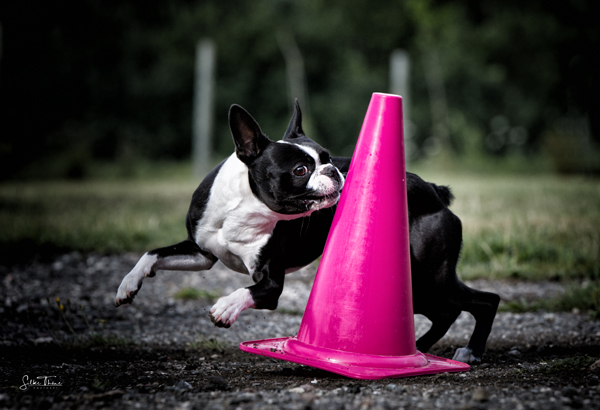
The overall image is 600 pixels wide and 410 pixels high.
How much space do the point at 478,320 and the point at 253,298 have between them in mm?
1284

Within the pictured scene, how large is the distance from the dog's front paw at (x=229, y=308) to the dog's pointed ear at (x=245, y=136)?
704 millimetres

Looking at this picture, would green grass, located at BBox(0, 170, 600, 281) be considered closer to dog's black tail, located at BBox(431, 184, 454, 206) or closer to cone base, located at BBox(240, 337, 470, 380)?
dog's black tail, located at BBox(431, 184, 454, 206)

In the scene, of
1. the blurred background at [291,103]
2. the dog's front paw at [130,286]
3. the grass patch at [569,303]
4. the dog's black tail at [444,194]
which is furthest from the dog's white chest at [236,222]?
the blurred background at [291,103]

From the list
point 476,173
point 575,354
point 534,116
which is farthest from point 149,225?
point 534,116

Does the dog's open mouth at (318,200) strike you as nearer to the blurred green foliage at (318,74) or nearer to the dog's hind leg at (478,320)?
the dog's hind leg at (478,320)

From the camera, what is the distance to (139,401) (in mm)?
2201

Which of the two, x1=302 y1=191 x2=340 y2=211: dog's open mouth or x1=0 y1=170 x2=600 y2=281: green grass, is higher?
x1=302 y1=191 x2=340 y2=211: dog's open mouth

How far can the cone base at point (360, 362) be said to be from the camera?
2.65 meters

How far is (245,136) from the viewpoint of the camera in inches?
122

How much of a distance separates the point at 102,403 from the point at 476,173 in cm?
2146

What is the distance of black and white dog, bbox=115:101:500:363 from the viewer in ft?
9.93

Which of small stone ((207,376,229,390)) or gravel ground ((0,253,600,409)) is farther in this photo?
small stone ((207,376,229,390))

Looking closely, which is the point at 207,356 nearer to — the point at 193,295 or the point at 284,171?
the point at 284,171

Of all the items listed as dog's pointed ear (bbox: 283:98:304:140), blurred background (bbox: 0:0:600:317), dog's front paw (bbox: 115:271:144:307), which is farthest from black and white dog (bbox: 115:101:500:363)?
blurred background (bbox: 0:0:600:317)
